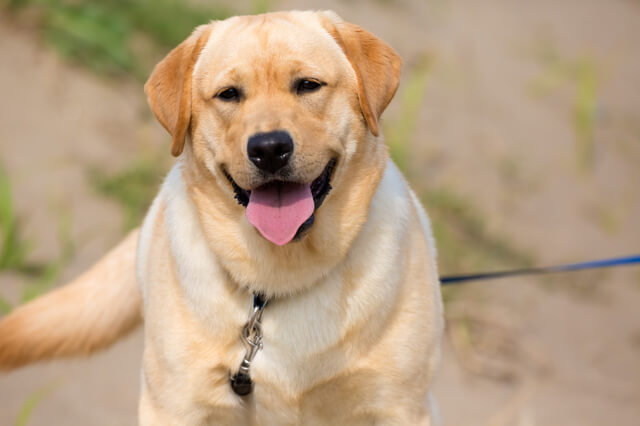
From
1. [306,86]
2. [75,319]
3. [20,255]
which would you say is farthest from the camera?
[20,255]

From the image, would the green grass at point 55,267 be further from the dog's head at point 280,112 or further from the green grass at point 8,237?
the dog's head at point 280,112

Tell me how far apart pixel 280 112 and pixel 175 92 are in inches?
16.8

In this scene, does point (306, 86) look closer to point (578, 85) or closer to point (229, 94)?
point (229, 94)

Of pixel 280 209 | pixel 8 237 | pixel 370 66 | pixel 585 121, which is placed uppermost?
pixel 370 66

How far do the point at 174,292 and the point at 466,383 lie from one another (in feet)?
9.05

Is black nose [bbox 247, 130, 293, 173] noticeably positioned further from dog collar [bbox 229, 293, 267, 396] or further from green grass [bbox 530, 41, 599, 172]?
green grass [bbox 530, 41, 599, 172]

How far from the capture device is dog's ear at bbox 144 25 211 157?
2.43m

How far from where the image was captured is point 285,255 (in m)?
2.45

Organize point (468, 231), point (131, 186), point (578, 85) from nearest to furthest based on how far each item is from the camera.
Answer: point (131, 186) → point (468, 231) → point (578, 85)

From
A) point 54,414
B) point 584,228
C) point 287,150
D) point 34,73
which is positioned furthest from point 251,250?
point 584,228

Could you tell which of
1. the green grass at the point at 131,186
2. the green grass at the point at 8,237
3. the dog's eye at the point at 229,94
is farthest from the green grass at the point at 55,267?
the dog's eye at the point at 229,94

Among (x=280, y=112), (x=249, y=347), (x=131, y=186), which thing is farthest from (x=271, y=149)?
(x=131, y=186)

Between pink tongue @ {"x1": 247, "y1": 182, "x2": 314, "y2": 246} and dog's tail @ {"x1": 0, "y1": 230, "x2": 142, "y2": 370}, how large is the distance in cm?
90

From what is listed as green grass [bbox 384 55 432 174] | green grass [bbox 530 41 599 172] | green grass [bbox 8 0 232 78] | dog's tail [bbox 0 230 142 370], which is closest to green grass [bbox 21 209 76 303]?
dog's tail [bbox 0 230 142 370]
